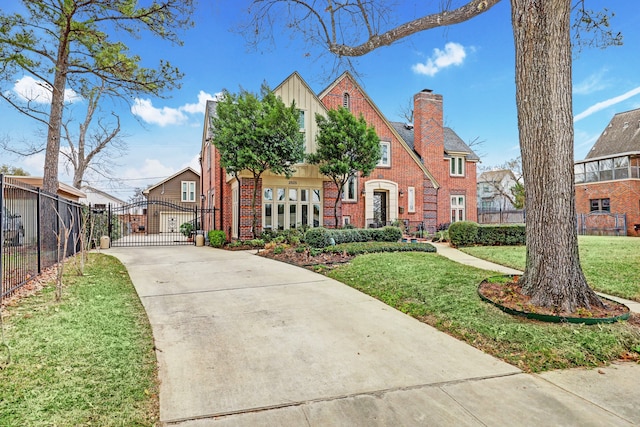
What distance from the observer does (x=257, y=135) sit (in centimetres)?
1201

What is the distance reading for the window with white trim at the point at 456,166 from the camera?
21.2 metres

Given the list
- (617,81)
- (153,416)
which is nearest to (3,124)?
(153,416)

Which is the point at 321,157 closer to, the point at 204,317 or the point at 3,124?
the point at 204,317

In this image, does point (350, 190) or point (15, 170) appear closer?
point (350, 190)

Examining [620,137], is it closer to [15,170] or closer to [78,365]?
[78,365]

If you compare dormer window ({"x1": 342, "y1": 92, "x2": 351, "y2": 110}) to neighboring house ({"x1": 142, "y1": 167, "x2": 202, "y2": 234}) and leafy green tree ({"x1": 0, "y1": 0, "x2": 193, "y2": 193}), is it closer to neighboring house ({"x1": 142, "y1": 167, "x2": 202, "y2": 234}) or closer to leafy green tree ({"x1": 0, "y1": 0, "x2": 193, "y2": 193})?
leafy green tree ({"x1": 0, "y1": 0, "x2": 193, "y2": 193})

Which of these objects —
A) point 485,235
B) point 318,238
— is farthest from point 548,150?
point 485,235

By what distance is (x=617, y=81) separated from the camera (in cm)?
1400

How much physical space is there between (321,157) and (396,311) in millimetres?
9958

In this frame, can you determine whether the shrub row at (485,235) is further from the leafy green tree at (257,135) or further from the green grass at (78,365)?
the green grass at (78,365)

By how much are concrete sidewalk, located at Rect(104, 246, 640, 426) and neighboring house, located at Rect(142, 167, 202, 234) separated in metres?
26.2

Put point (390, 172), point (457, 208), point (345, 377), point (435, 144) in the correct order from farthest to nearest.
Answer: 1. point (457, 208)
2. point (435, 144)
3. point (390, 172)
4. point (345, 377)

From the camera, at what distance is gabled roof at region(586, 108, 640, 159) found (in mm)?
23547

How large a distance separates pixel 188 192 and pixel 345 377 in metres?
29.9
